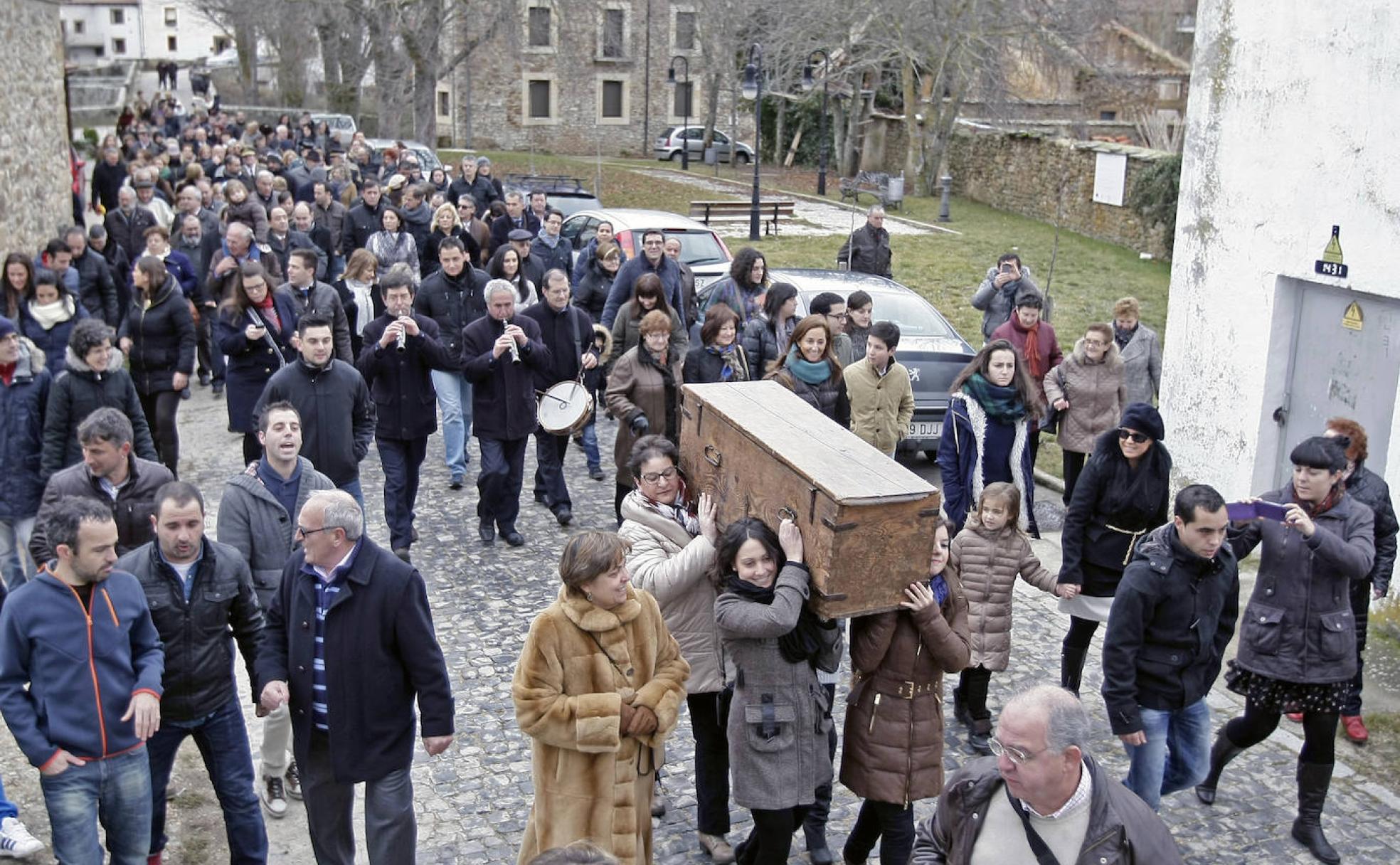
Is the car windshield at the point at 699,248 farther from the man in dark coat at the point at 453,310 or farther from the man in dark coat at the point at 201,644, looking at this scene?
the man in dark coat at the point at 201,644

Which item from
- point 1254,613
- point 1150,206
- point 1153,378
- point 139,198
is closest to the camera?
point 1254,613

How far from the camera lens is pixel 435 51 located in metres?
40.0

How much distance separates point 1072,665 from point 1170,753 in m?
1.30

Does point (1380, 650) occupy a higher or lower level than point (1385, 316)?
lower

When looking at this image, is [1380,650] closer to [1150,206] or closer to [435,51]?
[1150,206]

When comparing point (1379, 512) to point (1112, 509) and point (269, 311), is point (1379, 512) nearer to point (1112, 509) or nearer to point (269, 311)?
point (1112, 509)

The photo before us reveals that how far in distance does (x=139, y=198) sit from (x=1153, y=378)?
12.6 meters

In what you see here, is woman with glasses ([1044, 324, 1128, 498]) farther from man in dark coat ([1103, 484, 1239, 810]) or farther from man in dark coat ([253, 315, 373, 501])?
man in dark coat ([253, 315, 373, 501])

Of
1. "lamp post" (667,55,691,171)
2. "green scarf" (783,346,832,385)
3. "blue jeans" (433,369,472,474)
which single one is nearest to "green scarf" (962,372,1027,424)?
"green scarf" (783,346,832,385)

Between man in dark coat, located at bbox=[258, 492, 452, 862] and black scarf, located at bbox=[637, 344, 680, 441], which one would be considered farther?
black scarf, located at bbox=[637, 344, 680, 441]

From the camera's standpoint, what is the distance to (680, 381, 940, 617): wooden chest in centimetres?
473

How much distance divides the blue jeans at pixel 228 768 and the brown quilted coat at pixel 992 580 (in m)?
3.40

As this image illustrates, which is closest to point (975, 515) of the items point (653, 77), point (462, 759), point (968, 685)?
point (968, 685)

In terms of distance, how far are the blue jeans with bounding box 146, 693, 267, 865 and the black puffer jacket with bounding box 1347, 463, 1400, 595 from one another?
5116 mm
